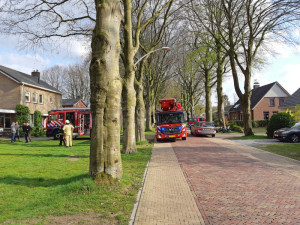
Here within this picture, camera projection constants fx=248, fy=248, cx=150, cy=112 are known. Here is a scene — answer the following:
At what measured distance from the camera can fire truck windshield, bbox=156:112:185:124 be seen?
766 inches

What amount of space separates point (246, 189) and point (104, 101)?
4.07 m

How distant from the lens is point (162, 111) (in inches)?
778

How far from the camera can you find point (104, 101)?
6027mm

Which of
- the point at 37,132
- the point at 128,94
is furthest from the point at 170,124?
the point at 37,132

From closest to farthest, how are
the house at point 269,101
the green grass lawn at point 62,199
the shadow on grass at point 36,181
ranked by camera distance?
the green grass lawn at point 62,199
the shadow on grass at point 36,181
the house at point 269,101

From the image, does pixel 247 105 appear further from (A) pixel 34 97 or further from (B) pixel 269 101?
(B) pixel 269 101

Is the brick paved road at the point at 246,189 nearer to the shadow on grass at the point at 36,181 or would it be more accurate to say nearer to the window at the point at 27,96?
the shadow on grass at the point at 36,181

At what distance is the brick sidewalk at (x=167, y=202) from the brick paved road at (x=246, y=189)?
0.69 feet

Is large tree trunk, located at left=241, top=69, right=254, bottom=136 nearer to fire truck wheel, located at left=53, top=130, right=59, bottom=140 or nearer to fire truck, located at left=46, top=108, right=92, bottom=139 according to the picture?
fire truck, located at left=46, top=108, right=92, bottom=139

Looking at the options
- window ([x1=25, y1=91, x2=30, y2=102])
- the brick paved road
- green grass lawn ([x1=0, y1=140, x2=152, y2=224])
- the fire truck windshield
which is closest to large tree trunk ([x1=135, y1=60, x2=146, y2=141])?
the fire truck windshield

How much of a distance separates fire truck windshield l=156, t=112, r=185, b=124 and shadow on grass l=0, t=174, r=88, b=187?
12930mm

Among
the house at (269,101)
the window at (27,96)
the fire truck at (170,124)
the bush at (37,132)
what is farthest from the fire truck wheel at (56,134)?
the house at (269,101)

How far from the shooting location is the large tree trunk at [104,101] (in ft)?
19.5

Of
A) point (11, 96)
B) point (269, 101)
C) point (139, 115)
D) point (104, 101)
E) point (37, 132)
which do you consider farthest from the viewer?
point (269, 101)
